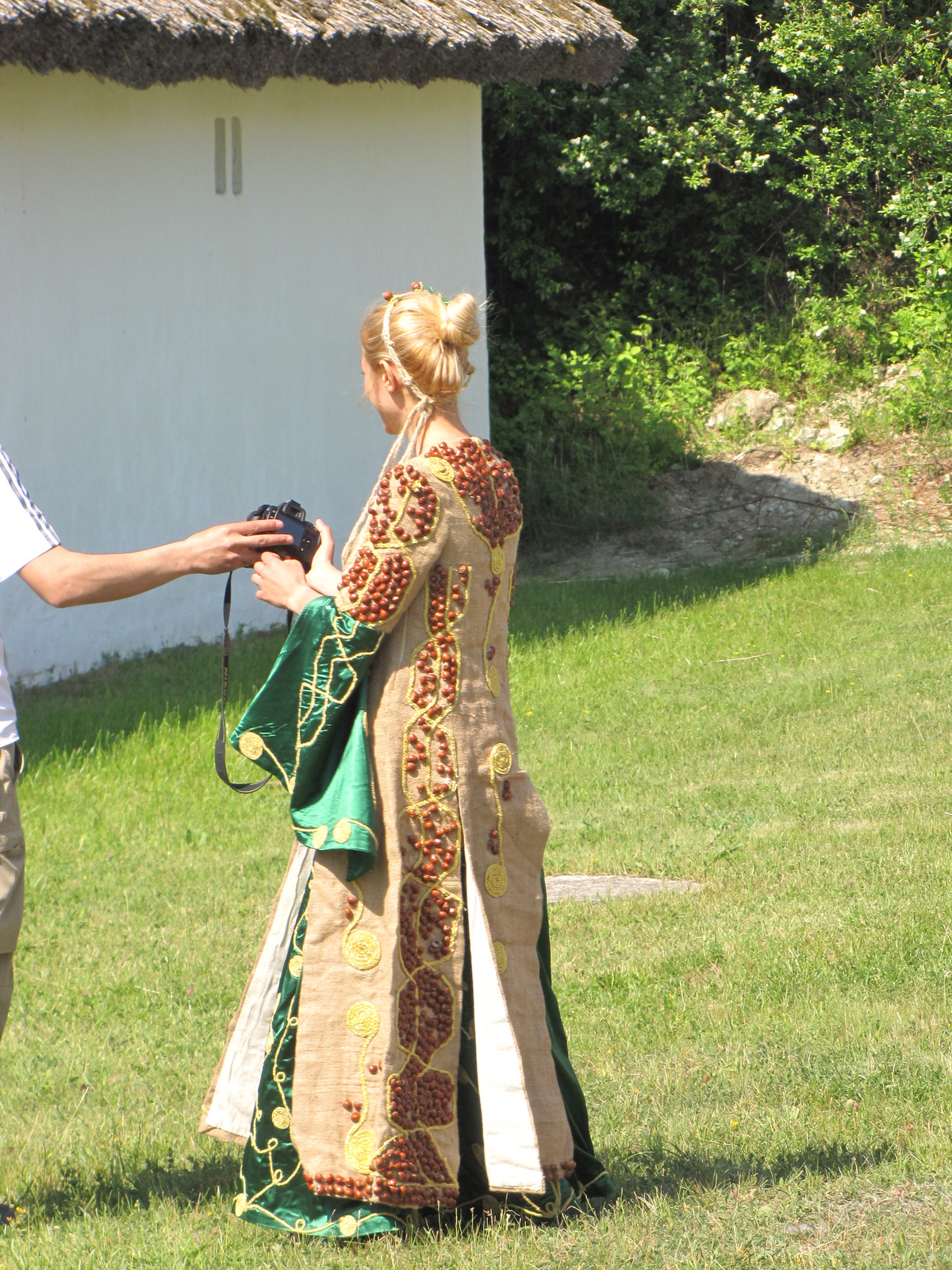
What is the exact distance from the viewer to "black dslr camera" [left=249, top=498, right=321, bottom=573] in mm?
3199

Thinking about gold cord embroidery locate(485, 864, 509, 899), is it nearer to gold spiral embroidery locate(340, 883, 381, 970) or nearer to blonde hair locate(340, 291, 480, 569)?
gold spiral embroidery locate(340, 883, 381, 970)

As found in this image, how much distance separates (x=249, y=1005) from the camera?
3232 mm

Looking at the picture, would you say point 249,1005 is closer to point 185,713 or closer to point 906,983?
point 906,983

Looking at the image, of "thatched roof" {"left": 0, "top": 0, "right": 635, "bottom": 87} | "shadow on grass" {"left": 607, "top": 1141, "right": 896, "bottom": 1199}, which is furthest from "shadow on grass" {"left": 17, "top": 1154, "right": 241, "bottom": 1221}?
"thatched roof" {"left": 0, "top": 0, "right": 635, "bottom": 87}


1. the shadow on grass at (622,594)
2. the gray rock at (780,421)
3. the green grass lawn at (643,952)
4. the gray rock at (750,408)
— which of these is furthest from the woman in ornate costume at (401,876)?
the gray rock at (750,408)

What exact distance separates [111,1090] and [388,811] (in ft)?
5.72

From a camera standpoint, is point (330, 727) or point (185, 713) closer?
point (330, 727)

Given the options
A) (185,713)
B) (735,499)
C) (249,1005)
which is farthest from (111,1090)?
(735,499)

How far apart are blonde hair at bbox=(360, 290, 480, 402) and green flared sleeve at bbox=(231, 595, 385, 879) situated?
497 millimetres

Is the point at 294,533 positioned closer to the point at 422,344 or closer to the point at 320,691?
the point at 320,691

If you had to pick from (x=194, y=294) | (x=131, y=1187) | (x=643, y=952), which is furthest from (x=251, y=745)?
(x=194, y=294)

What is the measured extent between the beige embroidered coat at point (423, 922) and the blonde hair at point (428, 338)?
141 millimetres

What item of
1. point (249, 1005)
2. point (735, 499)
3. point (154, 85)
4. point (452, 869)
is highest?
point (154, 85)

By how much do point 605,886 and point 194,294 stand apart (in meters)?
5.86
